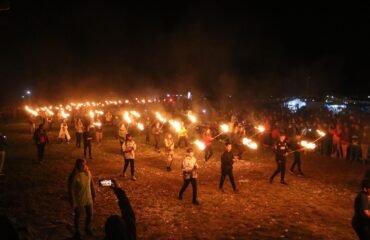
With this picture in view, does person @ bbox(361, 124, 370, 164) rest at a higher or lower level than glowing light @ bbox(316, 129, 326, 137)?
lower

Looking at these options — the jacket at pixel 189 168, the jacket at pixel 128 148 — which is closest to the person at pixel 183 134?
the jacket at pixel 128 148

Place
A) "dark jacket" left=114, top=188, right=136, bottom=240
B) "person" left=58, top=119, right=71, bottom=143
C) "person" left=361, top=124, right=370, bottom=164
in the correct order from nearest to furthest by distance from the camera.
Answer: "dark jacket" left=114, top=188, right=136, bottom=240 → "person" left=361, top=124, right=370, bottom=164 → "person" left=58, top=119, right=71, bottom=143

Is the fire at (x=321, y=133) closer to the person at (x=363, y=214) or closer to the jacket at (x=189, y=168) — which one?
the jacket at (x=189, y=168)

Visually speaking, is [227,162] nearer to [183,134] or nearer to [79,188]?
[79,188]

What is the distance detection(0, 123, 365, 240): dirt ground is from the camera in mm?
9812

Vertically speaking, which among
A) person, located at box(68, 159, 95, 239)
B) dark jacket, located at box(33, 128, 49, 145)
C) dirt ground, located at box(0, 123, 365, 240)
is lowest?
dirt ground, located at box(0, 123, 365, 240)

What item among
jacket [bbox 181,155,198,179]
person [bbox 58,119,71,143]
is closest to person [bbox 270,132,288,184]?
jacket [bbox 181,155,198,179]

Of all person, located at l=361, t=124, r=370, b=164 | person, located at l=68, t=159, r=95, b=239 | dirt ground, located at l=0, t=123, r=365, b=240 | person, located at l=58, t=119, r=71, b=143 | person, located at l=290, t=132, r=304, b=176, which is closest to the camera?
person, located at l=68, t=159, r=95, b=239

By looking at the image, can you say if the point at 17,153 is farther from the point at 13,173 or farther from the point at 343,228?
the point at 343,228

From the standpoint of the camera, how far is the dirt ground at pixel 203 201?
9.81 metres

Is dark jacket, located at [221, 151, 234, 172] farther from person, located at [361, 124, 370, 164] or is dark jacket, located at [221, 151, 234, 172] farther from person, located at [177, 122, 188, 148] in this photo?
person, located at [177, 122, 188, 148]

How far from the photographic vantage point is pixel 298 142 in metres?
16.1

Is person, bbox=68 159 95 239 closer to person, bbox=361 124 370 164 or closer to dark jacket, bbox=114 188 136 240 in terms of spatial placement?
dark jacket, bbox=114 188 136 240

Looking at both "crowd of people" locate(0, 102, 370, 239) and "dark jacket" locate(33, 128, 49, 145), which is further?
"dark jacket" locate(33, 128, 49, 145)
